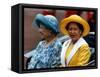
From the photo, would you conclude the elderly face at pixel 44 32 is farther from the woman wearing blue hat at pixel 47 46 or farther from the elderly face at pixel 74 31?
the elderly face at pixel 74 31

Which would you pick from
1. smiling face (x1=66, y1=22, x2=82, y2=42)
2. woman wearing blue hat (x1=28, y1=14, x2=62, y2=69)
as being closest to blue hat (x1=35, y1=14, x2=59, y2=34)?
woman wearing blue hat (x1=28, y1=14, x2=62, y2=69)

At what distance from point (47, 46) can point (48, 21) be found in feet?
0.76

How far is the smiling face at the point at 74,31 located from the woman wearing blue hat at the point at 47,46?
138 mm

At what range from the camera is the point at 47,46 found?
2578 millimetres

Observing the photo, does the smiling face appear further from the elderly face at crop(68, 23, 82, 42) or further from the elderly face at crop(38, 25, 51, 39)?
the elderly face at crop(38, 25, 51, 39)

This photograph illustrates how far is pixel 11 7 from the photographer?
2543 mm

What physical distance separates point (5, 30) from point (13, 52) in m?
0.21

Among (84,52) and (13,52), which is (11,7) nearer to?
(13,52)

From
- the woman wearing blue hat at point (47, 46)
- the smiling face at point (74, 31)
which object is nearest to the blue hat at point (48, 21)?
the woman wearing blue hat at point (47, 46)

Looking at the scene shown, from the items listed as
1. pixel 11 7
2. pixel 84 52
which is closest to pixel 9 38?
pixel 11 7

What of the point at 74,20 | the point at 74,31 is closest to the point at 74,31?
the point at 74,31

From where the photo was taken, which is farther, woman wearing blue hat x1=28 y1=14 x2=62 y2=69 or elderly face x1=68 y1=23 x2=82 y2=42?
elderly face x1=68 y1=23 x2=82 y2=42

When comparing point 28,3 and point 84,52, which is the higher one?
point 28,3

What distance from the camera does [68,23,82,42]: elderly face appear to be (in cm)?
266
